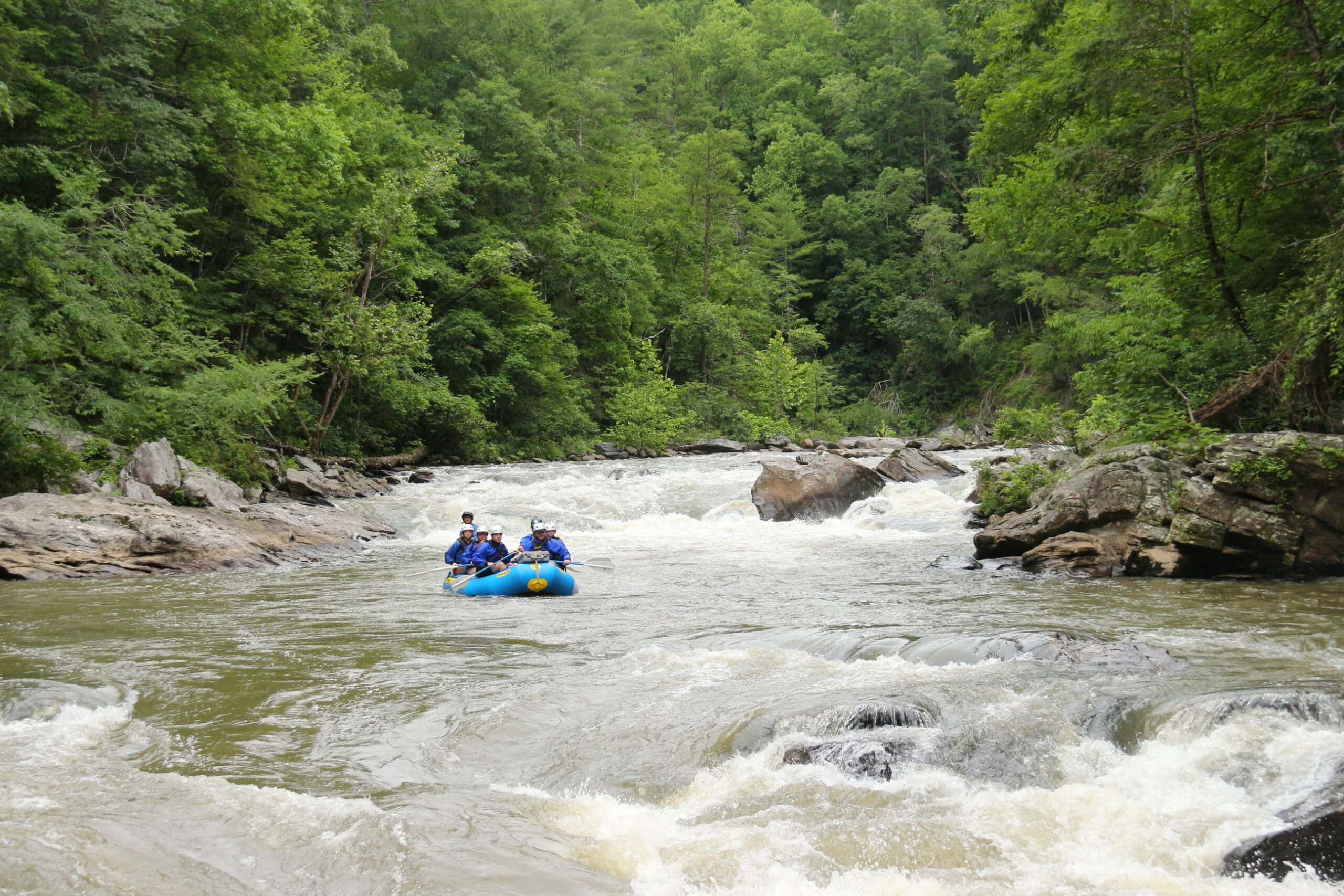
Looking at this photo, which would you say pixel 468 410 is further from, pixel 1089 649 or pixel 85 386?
pixel 1089 649

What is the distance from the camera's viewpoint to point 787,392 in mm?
38625

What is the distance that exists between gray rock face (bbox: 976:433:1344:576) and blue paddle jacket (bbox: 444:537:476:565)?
699 centimetres

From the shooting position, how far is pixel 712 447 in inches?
1240

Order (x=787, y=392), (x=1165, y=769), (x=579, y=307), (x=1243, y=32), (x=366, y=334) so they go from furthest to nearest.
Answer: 1. (x=787, y=392)
2. (x=579, y=307)
3. (x=366, y=334)
4. (x=1243, y=32)
5. (x=1165, y=769)

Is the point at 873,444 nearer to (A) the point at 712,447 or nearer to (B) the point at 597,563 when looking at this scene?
(A) the point at 712,447

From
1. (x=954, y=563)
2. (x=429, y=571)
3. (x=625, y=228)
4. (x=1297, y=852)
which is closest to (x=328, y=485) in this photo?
(x=429, y=571)

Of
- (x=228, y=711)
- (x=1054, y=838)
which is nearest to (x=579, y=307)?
(x=228, y=711)

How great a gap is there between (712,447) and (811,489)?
1519cm

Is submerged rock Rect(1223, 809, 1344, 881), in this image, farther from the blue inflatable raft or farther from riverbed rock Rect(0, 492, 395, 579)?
riverbed rock Rect(0, 492, 395, 579)

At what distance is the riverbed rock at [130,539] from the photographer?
415 inches

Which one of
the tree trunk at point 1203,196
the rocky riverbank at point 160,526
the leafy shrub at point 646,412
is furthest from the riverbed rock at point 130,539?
the leafy shrub at point 646,412

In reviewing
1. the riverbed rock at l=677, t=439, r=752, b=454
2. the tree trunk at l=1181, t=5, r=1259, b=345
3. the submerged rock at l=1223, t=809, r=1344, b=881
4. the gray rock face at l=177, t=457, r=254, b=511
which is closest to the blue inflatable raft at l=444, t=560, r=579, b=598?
the gray rock face at l=177, t=457, r=254, b=511

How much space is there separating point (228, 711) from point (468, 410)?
66.4 ft

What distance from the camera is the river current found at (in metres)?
3.68
